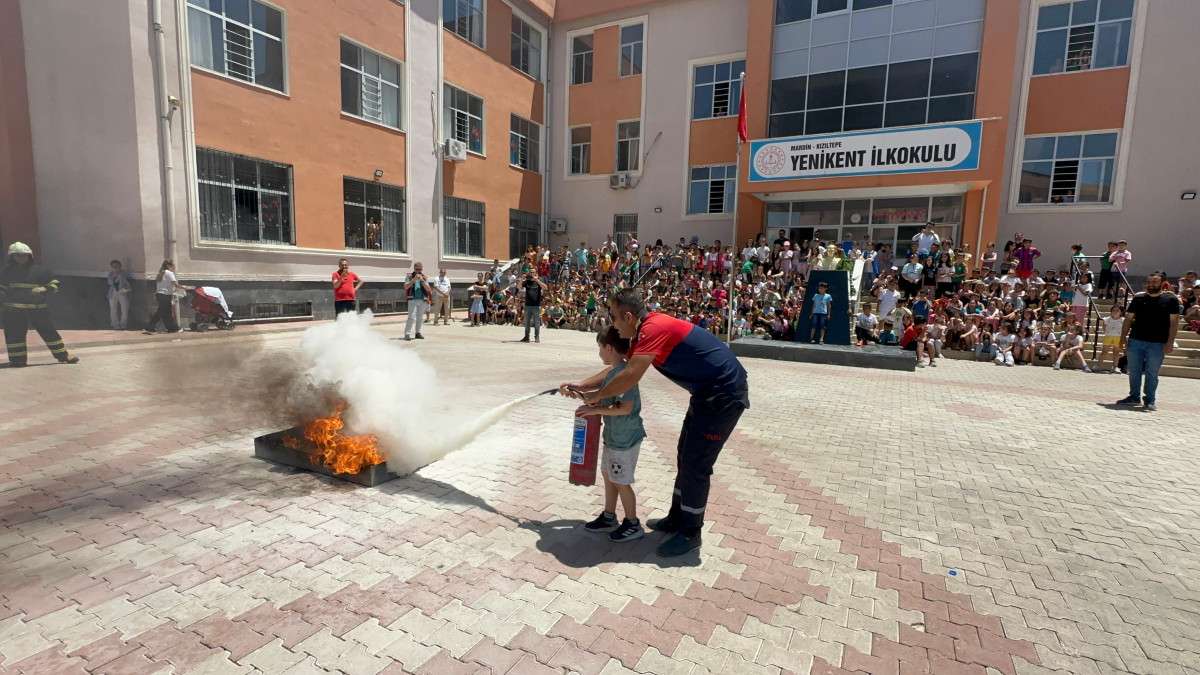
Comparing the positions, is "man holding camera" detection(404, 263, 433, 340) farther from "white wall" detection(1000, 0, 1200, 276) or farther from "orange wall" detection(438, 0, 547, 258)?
"white wall" detection(1000, 0, 1200, 276)

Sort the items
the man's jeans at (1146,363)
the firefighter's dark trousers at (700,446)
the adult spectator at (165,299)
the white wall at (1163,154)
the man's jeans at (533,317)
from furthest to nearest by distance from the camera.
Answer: the white wall at (1163,154) < the man's jeans at (533,317) < the adult spectator at (165,299) < the man's jeans at (1146,363) < the firefighter's dark trousers at (700,446)

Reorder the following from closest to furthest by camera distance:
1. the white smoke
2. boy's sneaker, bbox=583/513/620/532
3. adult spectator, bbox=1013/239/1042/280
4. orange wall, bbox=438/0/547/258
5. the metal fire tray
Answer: boy's sneaker, bbox=583/513/620/532 < the metal fire tray < the white smoke < adult spectator, bbox=1013/239/1042/280 < orange wall, bbox=438/0/547/258

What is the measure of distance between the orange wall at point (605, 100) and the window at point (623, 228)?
7.62 ft

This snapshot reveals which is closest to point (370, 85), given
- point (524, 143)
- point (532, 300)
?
point (524, 143)

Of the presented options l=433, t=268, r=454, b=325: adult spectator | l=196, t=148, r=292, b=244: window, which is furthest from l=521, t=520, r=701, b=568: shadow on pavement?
l=433, t=268, r=454, b=325: adult spectator

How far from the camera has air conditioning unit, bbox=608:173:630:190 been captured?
995 inches

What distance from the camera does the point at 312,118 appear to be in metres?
16.7

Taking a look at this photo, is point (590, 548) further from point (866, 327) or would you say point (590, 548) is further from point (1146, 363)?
point (866, 327)

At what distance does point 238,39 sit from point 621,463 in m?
17.4

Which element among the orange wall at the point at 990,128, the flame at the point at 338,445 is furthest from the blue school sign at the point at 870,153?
the flame at the point at 338,445

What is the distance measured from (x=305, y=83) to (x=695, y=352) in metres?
17.7

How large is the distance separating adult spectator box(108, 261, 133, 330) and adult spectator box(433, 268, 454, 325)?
317 inches

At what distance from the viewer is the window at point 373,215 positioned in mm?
18344

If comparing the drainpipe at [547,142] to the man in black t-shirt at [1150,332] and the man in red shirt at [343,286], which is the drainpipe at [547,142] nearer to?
the man in red shirt at [343,286]
